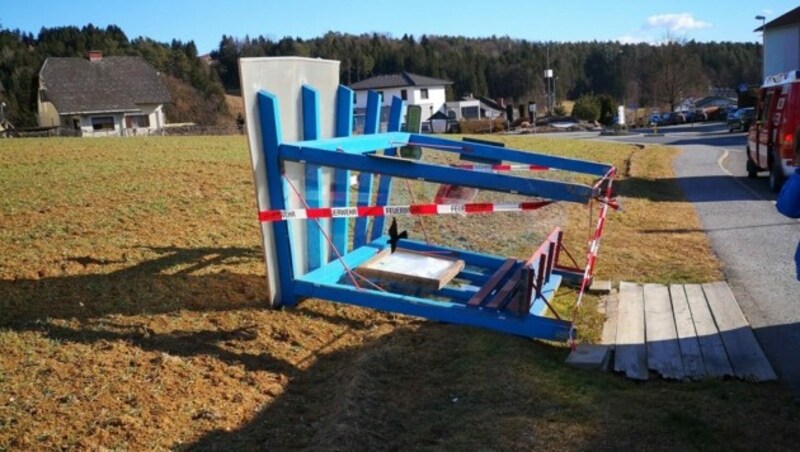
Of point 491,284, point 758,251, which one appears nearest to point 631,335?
point 491,284

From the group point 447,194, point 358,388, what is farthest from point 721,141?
point 358,388

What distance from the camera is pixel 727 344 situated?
622 cm

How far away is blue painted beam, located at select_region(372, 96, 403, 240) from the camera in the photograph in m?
8.70

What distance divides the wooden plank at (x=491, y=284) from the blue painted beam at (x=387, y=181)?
A: 1.69 metres

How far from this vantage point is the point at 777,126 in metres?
16.8

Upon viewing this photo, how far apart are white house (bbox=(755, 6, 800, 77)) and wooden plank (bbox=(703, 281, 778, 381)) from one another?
57.4 m

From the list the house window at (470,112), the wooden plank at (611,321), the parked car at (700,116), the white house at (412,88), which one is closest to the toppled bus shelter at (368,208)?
the wooden plank at (611,321)

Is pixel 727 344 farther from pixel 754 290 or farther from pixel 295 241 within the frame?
pixel 295 241

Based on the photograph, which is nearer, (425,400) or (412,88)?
(425,400)

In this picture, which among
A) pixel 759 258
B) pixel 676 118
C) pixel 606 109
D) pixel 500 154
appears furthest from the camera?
pixel 606 109

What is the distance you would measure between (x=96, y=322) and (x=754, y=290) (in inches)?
254

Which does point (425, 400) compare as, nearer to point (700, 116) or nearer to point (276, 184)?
point (276, 184)

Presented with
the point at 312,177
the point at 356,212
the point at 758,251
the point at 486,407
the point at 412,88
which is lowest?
the point at 758,251

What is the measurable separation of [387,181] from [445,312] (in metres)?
2.70
